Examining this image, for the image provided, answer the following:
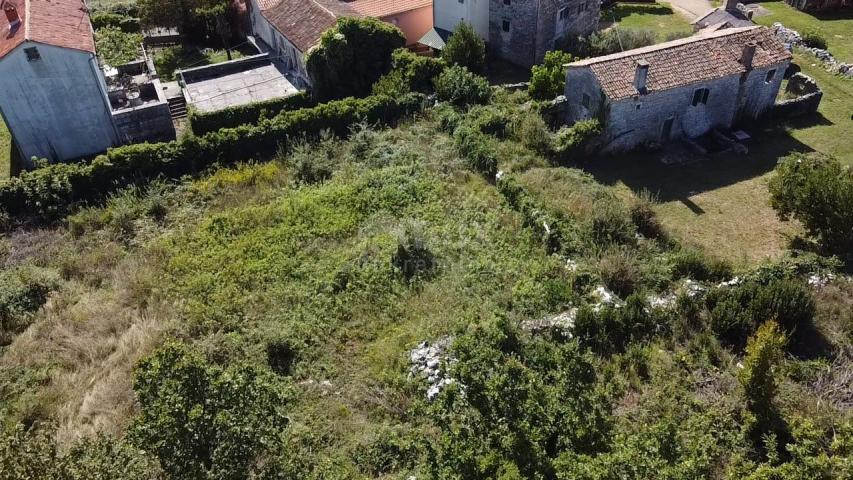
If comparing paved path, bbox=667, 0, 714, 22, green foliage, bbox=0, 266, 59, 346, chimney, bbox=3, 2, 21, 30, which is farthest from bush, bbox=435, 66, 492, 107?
paved path, bbox=667, 0, 714, 22

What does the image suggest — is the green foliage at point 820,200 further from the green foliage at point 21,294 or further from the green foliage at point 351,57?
the green foliage at point 21,294

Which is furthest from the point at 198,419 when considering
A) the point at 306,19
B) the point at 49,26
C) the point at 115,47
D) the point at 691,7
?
the point at 691,7

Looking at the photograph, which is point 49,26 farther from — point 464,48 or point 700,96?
point 700,96

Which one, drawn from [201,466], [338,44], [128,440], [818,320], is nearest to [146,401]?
[128,440]

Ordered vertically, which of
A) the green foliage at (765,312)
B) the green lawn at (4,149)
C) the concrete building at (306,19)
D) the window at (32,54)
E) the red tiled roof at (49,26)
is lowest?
the green foliage at (765,312)

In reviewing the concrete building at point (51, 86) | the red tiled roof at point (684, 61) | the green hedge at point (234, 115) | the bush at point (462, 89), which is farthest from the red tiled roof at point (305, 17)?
the red tiled roof at point (684, 61)

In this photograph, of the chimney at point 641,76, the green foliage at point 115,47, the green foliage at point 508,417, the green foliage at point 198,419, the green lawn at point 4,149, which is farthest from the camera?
the green foliage at point 115,47

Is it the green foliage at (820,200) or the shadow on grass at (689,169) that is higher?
the green foliage at (820,200)
